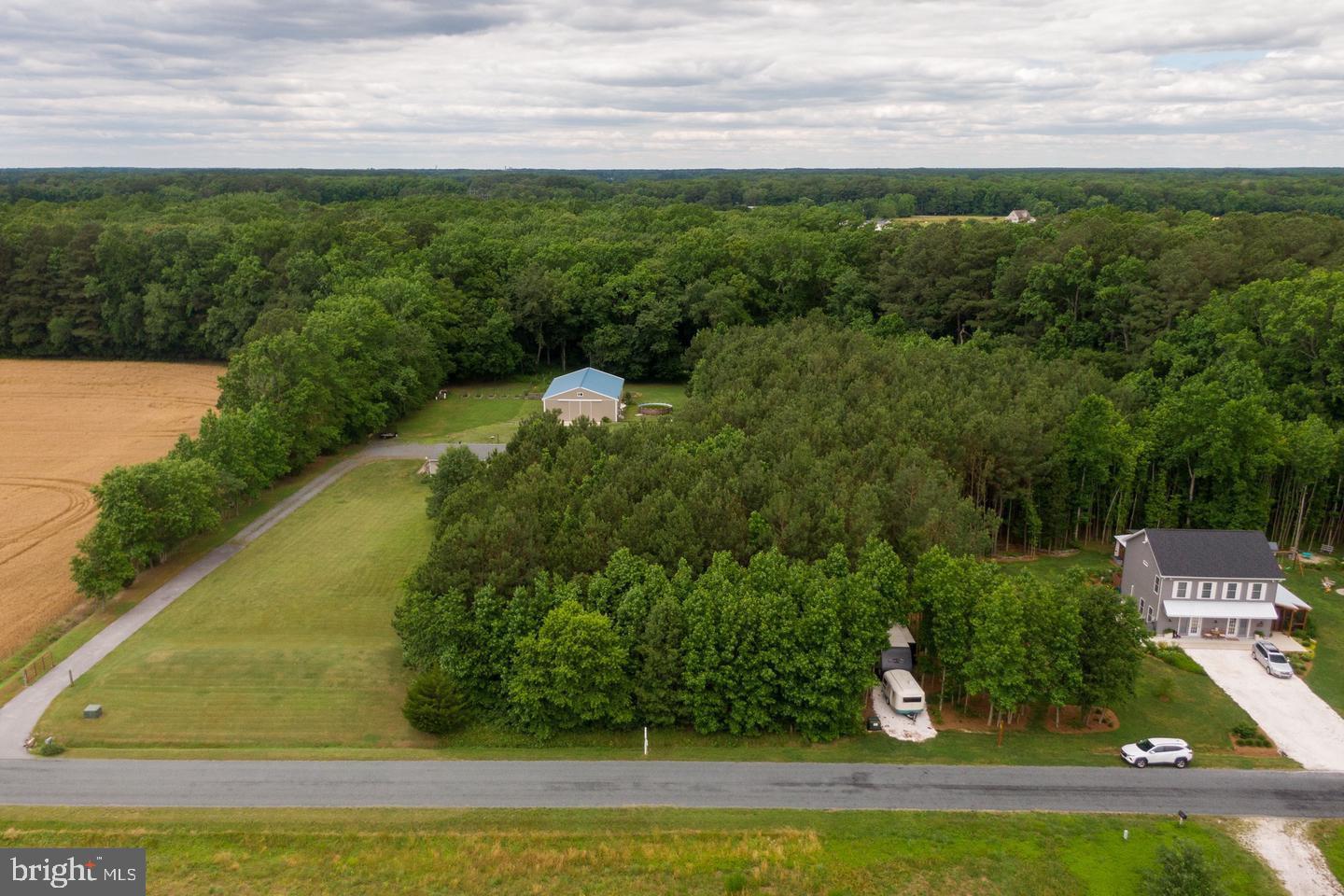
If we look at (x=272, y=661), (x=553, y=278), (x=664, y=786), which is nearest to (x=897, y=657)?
(x=664, y=786)

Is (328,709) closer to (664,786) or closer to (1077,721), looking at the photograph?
(664,786)

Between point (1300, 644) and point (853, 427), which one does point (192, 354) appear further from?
point (1300, 644)

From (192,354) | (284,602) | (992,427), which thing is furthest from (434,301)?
(992,427)

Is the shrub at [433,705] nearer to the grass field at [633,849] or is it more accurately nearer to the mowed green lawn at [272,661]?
the mowed green lawn at [272,661]

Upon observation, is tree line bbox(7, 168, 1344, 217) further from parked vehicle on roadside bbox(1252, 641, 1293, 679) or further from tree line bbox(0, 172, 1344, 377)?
parked vehicle on roadside bbox(1252, 641, 1293, 679)

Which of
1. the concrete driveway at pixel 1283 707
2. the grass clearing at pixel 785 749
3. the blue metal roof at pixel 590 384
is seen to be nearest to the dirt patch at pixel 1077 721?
the grass clearing at pixel 785 749
